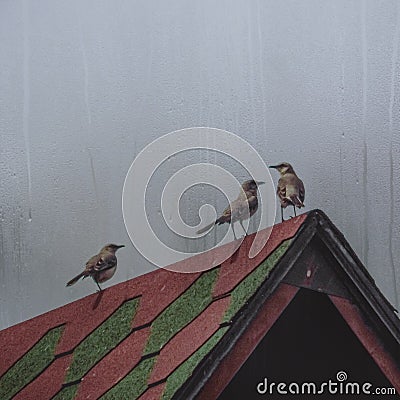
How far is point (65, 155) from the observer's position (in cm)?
209

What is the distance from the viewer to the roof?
1900 mm

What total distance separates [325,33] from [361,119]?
23cm

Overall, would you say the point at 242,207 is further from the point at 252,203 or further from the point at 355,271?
the point at 355,271

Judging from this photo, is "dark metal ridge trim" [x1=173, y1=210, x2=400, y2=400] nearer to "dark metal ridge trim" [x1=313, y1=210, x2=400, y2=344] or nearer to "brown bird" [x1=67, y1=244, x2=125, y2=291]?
"dark metal ridge trim" [x1=313, y1=210, x2=400, y2=344]

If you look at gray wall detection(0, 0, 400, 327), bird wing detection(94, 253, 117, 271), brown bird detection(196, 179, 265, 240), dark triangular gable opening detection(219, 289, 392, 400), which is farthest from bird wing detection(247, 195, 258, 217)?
bird wing detection(94, 253, 117, 271)

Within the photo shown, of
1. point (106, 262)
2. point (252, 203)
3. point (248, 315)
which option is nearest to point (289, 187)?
point (252, 203)

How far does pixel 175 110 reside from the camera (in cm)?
208

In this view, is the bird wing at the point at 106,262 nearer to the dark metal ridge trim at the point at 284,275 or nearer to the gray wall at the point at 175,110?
the gray wall at the point at 175,110

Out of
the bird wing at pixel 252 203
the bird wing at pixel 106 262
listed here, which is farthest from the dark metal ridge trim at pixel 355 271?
the bird wing at pixel 106 262

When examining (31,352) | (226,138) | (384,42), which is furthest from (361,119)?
(31,352)

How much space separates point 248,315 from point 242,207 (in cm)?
28

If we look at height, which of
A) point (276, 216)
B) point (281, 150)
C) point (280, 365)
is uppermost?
point (281, 150)

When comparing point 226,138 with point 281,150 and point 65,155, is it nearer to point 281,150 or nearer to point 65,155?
point 281,150

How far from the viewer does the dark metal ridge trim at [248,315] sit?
1.84 m
